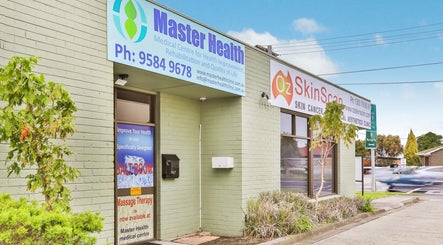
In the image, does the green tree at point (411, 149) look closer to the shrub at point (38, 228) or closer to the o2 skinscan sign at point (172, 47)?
the o2 skinscan sign at point (172, 47)

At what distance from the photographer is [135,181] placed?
8.43m

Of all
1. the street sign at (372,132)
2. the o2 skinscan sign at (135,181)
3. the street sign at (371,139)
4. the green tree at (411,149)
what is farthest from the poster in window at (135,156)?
the green tree at (411,149)

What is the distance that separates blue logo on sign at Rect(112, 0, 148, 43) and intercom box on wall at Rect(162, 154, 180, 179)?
2.90 metres

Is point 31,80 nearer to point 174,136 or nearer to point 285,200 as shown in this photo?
point 174,136

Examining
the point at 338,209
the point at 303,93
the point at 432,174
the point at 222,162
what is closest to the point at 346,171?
the point at 338,209

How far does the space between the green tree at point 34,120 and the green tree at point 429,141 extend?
98.4 meters

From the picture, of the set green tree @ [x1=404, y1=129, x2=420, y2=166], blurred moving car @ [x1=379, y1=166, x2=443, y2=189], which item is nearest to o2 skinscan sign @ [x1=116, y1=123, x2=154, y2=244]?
blurred moving car @ [x1=379, y1=166, x2=443, y2=189]

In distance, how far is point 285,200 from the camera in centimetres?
1039

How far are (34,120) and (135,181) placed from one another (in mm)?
4392

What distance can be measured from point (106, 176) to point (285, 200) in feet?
17.2

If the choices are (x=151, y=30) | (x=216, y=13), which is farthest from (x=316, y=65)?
(x=151, y=30)

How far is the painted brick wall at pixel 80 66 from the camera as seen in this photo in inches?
211

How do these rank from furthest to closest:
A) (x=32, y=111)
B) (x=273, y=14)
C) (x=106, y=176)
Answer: (x=273, y=14) → (x=106, y=176) → (x=32, y=111)

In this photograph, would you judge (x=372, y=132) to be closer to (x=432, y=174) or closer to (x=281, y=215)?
(x=432, y=174)
